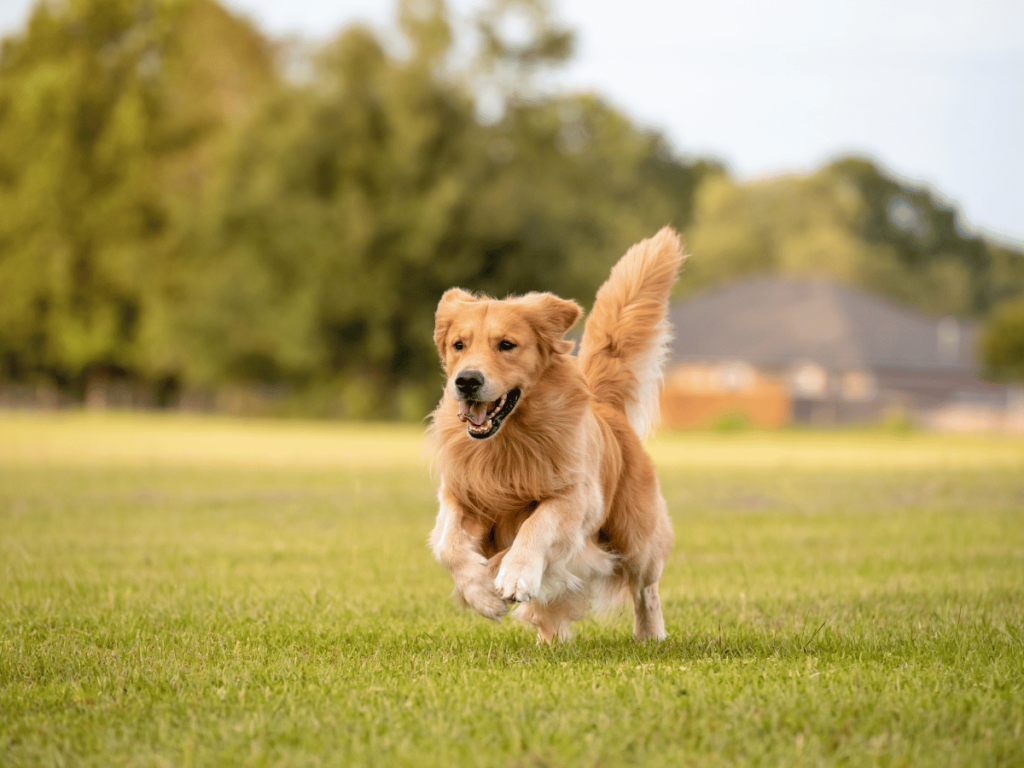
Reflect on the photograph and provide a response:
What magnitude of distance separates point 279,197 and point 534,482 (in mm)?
39069

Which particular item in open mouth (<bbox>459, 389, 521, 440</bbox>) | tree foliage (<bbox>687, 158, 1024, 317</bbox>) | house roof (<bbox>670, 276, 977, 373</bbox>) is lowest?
open mouth (<bbox>459, 389, 521, 440</bbox>)

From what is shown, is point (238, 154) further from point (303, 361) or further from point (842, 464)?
point (842, 464)

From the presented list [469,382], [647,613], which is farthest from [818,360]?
[469,382]

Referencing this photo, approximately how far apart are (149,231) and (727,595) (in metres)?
48.5

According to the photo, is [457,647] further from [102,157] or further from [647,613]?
[102,157]

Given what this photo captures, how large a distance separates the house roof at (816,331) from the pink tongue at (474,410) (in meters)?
46.0

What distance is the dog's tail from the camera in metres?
6.41

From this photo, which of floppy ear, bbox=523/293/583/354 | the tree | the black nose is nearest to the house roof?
the tree

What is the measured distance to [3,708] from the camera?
3828 mm

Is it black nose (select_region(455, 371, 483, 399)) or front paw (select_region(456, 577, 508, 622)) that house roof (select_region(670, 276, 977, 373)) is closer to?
black nose (select_region(455, 371, 483, 399))

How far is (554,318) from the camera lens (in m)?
5.48

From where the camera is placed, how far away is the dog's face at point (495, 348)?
5055 millimetres

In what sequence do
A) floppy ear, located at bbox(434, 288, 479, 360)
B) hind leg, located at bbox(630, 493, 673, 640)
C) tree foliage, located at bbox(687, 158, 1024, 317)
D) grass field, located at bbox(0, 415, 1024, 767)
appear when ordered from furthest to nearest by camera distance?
tree foliage, located at bbox(687, 158, 1024, 317) → hind leg, located at bbox(630, 493, 673, 640) → floppy ear, located at bbox(434, 288, 479, 360) → grass field, located at bbox(0, 415, 1024, 767)

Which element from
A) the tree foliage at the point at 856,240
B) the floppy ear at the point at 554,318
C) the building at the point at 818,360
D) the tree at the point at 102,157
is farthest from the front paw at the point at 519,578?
the tree foliage at the point at 856,240
